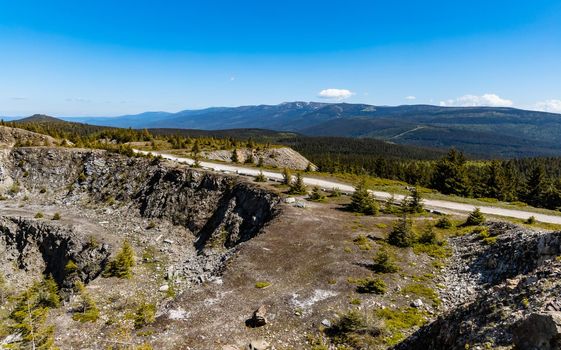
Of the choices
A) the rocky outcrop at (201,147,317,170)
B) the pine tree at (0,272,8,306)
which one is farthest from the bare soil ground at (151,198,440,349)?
the rocky outcrop at (201,147,317,170)

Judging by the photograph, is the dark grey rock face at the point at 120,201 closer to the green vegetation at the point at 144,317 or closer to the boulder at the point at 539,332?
the green vegetation at the point at 144,317

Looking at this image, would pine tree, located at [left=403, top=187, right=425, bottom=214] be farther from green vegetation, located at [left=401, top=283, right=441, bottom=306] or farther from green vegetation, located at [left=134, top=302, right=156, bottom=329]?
green vegetation, located at [left=134, top=302, right=156, bottom=329]

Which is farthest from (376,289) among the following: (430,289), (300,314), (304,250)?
(304,250)

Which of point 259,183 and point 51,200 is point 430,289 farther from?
point 51,200

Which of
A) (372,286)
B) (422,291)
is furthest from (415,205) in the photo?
(372,286)

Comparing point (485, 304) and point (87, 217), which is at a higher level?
point (485, 304)

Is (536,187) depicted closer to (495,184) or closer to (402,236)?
(495,184)
